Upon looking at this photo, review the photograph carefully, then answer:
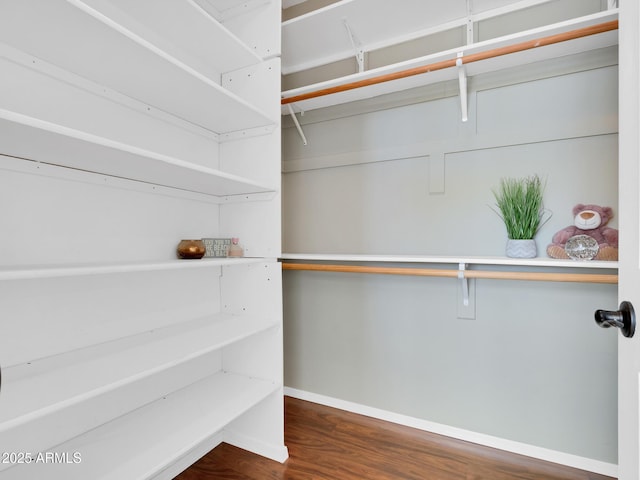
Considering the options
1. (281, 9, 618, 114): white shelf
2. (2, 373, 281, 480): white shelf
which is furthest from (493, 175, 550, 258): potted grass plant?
(2, 373, 281, 480): white shelf

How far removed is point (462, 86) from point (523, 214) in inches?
26.8

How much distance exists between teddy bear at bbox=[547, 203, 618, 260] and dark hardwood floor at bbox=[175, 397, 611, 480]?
993 millimetres

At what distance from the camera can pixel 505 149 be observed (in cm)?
164

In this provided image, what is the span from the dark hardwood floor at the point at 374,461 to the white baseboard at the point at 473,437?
0.03 meters

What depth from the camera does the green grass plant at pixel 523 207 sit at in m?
1.53

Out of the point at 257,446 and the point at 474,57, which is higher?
the point at 474,57

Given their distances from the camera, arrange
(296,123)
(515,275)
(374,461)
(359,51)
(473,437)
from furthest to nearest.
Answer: (296,123)
(359,51)
(473,437)
(374,461)
(515,275)

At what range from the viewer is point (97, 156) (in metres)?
1.01

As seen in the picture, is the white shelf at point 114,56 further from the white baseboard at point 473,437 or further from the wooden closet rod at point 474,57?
the white baseboard at point 473,437

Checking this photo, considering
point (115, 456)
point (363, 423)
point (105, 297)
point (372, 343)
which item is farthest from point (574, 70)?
point (115, 456)

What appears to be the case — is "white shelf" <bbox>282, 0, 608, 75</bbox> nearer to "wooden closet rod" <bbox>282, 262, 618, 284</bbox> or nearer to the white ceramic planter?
the white ceramic planter

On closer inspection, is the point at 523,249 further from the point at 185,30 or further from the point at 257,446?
the point at 185,30

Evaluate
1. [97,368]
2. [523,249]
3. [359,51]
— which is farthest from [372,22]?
[97,368]

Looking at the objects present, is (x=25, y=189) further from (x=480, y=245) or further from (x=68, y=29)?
(x=480, y=245)
